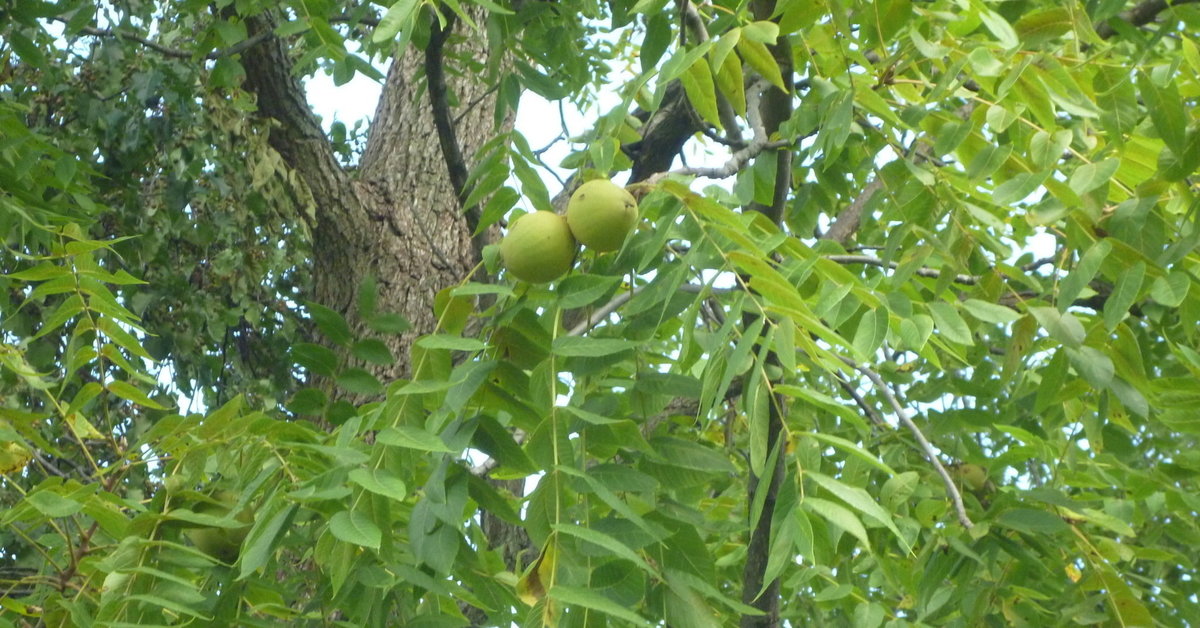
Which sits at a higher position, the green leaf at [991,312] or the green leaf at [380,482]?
the green leaf at [991,312]

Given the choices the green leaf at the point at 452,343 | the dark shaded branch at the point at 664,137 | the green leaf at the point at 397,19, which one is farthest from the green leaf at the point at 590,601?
the dark shaded branch at the point at 664,137

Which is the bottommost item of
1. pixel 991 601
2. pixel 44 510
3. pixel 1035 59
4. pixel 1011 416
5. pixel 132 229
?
pixel 991 601

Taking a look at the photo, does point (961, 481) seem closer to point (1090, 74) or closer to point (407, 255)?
point (1090, 74)

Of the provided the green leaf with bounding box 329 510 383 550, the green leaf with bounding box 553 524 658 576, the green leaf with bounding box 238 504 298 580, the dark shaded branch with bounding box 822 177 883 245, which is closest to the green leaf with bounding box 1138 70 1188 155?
the green leaf with bounding box 553 524 658 576

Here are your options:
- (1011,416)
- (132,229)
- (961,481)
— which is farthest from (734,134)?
(132,229)

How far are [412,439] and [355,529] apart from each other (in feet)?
0.43

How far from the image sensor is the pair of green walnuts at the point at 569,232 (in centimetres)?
155

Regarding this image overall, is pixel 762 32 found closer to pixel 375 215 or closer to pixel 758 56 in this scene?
pixel 758 56

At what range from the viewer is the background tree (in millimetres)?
1516

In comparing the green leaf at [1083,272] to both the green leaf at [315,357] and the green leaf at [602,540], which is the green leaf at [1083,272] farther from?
the green leaf at [315,357]

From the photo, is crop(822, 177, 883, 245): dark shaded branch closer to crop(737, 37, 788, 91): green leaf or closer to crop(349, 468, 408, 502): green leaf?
crop(737, 37, 788, 91): green leaf

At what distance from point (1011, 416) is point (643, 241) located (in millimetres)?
1343

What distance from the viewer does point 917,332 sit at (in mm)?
1810

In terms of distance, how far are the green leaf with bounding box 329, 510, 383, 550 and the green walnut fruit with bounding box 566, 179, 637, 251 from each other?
0.48m
